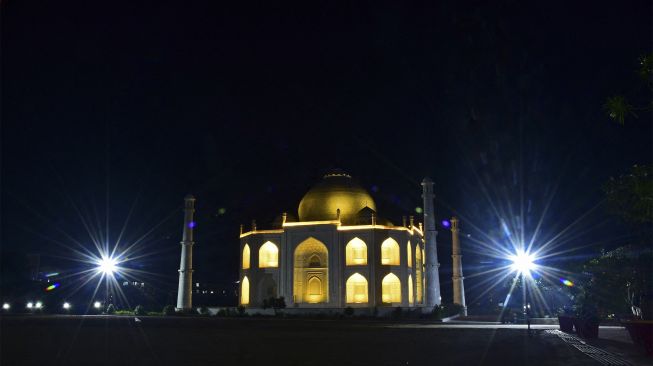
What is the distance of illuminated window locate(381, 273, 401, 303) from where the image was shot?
4584 cm

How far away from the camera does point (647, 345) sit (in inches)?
472

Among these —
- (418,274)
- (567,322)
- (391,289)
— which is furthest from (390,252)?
(567,322)

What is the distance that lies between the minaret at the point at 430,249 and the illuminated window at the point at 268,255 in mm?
12656

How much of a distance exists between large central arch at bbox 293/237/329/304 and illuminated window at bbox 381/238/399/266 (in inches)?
184

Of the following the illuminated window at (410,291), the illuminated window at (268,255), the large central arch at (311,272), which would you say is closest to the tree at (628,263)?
the illuminated window at (410,291)

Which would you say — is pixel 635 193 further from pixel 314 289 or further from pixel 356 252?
pixel 314 289

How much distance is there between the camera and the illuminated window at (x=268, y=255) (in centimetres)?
4852

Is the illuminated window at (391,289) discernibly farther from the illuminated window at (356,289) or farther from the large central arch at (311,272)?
the large central arch at (311,272)

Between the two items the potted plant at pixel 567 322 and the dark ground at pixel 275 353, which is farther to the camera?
the potted plant at pixel 567 322

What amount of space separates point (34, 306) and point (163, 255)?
1290cm

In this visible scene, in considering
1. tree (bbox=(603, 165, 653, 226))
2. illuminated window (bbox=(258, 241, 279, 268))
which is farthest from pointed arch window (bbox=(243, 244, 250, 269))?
tree (bbox=(603, 165, 653, 226))

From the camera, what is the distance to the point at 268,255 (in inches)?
1933

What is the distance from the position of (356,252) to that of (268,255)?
764 centimetres

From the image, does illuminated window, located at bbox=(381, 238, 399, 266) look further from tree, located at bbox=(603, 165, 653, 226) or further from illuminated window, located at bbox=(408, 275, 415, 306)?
tree, located at bbox=(603, 165, 653, 226)
